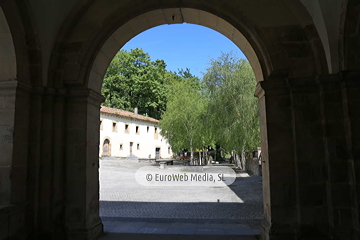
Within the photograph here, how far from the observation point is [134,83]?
1475 inches

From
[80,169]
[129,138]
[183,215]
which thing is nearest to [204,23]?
[80,169]

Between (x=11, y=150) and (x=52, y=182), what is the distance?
2.51ft

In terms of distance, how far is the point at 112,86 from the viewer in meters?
37.7

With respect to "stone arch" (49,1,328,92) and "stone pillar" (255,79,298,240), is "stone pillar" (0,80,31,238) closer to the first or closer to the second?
"stone arch" (49,1,328,92)

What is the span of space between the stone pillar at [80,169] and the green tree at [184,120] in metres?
20.3

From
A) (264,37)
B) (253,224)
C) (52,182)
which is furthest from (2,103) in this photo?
(253,224)

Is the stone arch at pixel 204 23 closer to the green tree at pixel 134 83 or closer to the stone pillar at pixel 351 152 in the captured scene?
the stone pillar at pixel 351 152

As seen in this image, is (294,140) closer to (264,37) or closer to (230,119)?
(264,37)

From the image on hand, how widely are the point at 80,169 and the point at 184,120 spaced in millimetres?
21239

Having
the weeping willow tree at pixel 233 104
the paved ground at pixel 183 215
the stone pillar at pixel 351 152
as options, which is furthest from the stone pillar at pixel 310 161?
the weeping willow tree at pixel 233 104

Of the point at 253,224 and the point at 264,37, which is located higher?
the point at 264,37

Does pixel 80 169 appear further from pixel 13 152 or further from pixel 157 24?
pixel 157 24

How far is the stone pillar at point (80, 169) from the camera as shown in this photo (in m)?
4.25

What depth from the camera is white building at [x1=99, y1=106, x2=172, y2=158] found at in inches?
1275
